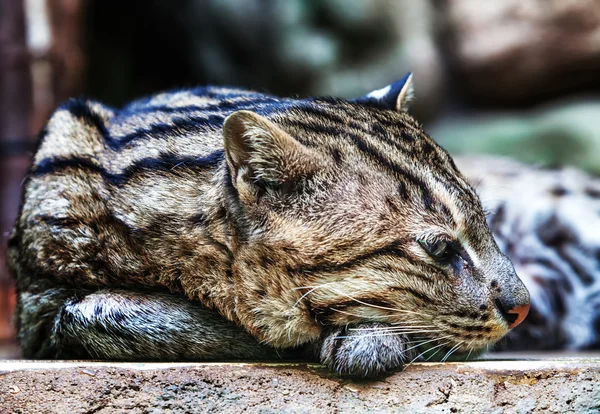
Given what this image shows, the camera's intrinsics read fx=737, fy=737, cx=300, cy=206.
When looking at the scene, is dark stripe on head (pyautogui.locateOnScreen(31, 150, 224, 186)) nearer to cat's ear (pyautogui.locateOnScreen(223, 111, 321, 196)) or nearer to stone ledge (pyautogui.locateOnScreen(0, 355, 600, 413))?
cat's ear (pyautogui.locateOnScreen(223, 111, 321, 196))

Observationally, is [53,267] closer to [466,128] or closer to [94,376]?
[94,376]

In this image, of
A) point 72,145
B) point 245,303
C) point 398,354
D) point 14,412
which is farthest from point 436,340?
point 72,145

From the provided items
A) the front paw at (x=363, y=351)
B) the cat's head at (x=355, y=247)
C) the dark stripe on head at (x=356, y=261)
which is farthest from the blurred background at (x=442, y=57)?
the front paw at (x=363, y=351)

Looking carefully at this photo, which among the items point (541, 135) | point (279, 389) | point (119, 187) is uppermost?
point (541, 135)

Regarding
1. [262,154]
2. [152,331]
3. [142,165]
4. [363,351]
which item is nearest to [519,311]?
Answer: [363,351]

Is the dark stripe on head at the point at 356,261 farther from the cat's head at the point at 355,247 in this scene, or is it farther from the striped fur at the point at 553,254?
the striped fur at the point at 553,254

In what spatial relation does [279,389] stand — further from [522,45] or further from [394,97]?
[522,45]
